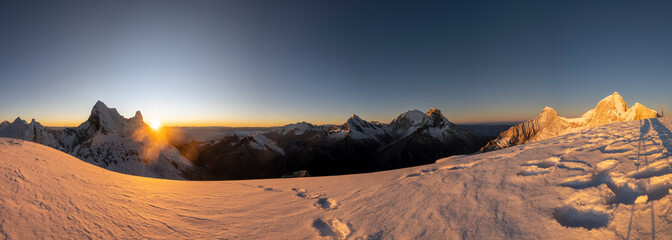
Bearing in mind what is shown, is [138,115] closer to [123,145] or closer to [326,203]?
[123,145]

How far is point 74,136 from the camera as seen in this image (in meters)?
137

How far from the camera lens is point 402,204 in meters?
6.49

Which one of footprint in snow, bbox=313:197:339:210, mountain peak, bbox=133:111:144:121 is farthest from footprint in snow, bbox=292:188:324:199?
mountain peak, bbox=133:111:144:121

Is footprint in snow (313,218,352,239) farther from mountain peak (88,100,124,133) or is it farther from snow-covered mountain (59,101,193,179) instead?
mountain peak (88,100,124,133)

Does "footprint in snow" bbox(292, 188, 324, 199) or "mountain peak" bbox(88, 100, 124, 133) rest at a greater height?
"mountain peak" bbox(88, 100, 124, 133)

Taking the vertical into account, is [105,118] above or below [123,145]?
above

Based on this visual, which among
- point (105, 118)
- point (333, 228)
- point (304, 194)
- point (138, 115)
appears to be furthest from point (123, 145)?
→ point (333, 228)

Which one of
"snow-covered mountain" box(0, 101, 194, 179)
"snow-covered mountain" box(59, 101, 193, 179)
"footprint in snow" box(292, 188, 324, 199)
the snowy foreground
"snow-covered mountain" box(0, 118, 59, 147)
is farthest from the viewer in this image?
"snow-covered mountain" box(59, 101, 193, 179)

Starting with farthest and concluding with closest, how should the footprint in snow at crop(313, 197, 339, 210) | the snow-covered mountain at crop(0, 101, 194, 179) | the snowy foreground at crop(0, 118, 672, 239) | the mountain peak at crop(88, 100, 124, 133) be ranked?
the mountain peak at crop(88, 100, 124, 133) → the snow-covered mountain at crop(0, 101, 194, 179) → the footprint in snow at crop(313, 197, 339, 210) → the snowy foreground at crop(0, 118, 672, 239)

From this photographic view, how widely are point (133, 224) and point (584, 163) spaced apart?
11580mm

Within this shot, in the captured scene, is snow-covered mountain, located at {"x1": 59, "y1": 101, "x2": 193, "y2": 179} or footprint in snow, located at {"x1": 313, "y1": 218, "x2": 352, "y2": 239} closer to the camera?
footprint in snow, located at {"x1": 313, "y1": 218, "x2": 352, "y2": 239}

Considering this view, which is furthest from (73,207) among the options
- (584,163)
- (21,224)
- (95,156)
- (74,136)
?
(74,136)

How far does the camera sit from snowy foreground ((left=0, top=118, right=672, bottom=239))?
4375 mm

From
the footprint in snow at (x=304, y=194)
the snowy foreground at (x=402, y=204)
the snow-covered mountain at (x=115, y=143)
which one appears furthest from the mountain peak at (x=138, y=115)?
the footprint in snow at (x=304, y=194)
